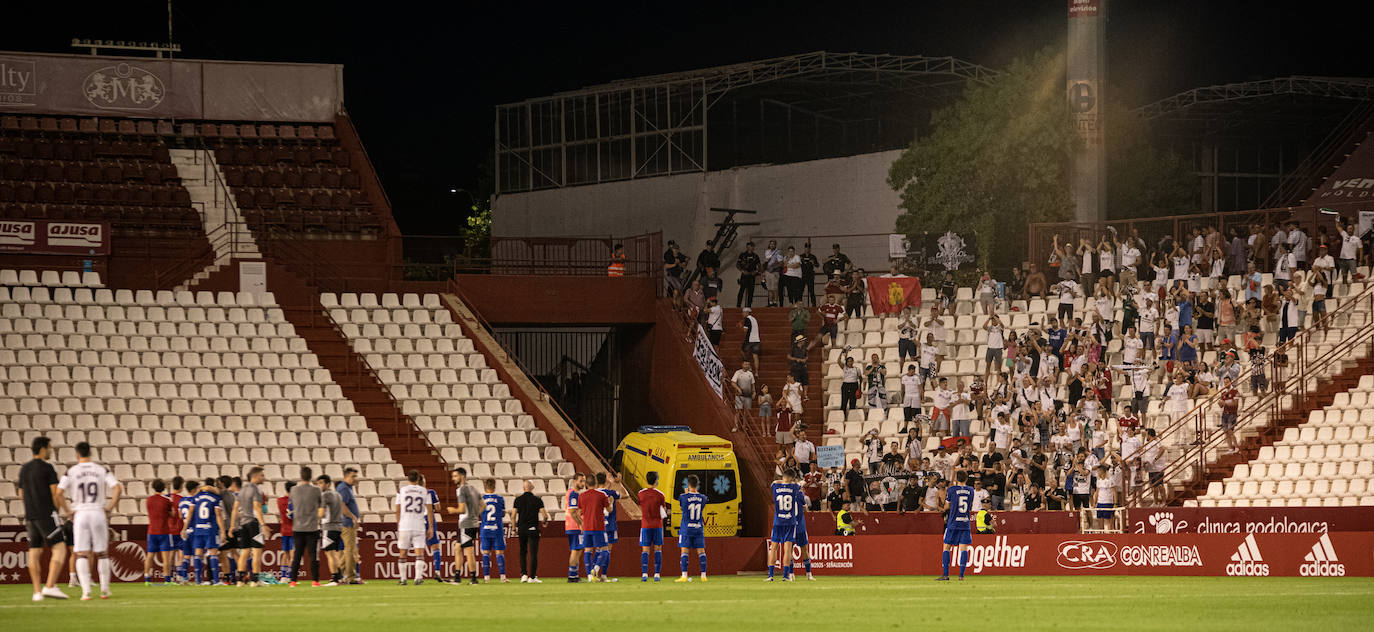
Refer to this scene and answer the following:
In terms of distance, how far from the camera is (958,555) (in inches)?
1059

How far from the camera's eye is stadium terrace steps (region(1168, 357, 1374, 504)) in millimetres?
32375

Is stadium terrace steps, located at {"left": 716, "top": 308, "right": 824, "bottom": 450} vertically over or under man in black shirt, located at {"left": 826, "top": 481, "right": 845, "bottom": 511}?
over

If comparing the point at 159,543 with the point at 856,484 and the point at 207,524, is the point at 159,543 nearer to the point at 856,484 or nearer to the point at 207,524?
the point at 207,524

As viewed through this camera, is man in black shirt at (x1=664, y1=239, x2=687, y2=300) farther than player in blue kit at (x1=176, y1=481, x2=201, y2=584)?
Yes

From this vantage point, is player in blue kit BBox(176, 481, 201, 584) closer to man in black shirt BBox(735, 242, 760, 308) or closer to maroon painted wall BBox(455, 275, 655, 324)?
maroon painted wall BBox(455, 275, 655, 324)

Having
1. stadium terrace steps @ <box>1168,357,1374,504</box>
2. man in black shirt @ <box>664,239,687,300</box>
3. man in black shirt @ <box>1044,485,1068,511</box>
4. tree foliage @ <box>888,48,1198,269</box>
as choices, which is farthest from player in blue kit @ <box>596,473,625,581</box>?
tree foliage @ <box>888,48,1198,269</box>

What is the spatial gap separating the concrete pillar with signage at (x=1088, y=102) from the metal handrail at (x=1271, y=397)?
9.24 metres

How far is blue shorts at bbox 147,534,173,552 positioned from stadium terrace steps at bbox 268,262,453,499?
923 cm

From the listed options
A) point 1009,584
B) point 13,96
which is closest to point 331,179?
point 13,96

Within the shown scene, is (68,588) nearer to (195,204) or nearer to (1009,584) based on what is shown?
(1009,584)

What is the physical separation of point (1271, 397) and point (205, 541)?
2002 cm

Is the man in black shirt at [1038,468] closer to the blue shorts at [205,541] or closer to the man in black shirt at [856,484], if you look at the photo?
the man in black shirt at [856,484]

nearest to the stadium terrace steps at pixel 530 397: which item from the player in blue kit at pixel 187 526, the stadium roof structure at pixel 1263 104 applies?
the player in blue kit at pixel 187 526

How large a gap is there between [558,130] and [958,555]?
1381 inches
